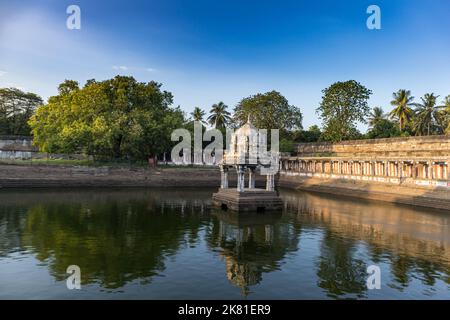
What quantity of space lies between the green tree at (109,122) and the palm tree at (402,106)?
1614 inches

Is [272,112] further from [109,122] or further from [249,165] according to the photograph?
[249,165]

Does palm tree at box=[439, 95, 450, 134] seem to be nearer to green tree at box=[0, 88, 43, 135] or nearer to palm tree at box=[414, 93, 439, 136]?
palm tree at box=[414, 93, 439, 136]

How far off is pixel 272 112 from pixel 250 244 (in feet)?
158

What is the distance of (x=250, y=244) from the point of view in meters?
19.3

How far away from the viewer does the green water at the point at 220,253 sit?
12.6 metres

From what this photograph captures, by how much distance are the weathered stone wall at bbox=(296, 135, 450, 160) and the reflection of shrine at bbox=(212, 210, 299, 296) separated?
20741 millimetres

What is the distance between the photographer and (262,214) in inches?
1128

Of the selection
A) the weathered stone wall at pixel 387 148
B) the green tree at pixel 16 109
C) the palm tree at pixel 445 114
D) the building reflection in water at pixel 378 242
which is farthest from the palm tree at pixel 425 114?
the green tree at pixel 16 109

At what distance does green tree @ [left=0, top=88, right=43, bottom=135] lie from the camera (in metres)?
75.2

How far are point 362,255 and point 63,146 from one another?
4322 centimetres

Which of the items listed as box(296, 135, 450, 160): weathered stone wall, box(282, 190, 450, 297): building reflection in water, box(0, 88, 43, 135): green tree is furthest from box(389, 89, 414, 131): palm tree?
box(0, 88, 43, 135): green tree
